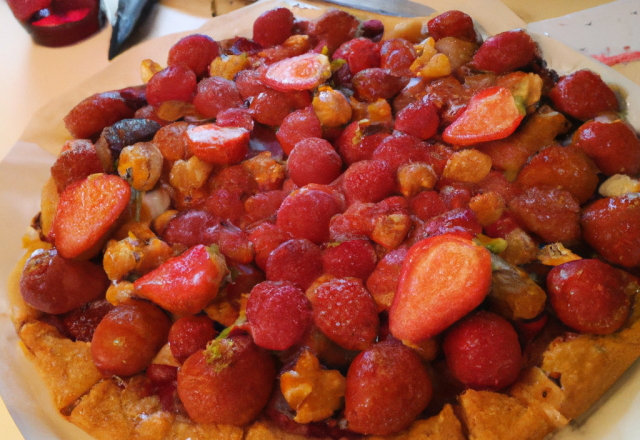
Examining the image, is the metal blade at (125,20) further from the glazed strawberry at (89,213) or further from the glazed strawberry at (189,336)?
the glazed strawberry at (189,336)

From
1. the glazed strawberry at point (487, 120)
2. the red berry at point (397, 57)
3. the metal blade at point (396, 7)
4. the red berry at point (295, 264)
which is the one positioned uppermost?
the metal blade at point (396, 7)

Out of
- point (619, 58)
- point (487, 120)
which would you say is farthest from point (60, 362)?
Answer: point (619, 58)

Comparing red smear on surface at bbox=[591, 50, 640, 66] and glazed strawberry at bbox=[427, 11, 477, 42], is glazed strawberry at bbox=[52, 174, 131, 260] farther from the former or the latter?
red smear on surface at bbox=[591, 50, 640, 66]

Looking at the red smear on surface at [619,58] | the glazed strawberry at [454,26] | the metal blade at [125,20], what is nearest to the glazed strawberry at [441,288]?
the glazed strawberry at [454,26]

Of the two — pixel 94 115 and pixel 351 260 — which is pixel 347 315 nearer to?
pixel 351 260

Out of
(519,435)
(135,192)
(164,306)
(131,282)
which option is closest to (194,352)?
(164,306)
